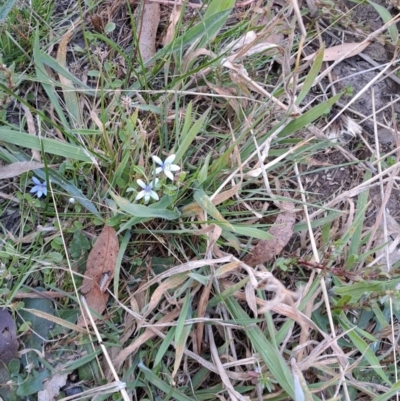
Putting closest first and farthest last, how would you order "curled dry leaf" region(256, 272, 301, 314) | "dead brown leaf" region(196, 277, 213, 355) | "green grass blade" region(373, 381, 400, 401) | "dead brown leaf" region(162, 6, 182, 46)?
"curled dry leaf" region(256, 272, 301, 314) → "green grass blade" region(373, 381, 400, 401) → "dead brown leaf" region(196, 277, 213, 355) → "dead brown leaf" region(162, 6, 182, 46)

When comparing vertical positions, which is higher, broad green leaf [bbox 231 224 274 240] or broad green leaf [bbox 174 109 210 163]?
broad green leaf [bbox 174 109 210 163]

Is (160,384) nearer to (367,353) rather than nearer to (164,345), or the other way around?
(164,345)

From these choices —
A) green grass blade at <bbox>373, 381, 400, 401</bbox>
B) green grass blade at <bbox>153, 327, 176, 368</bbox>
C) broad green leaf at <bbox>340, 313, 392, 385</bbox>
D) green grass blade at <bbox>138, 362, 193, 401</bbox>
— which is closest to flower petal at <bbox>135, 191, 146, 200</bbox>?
green grass blade at <bbox>153, 327, 176, 368</bbox>

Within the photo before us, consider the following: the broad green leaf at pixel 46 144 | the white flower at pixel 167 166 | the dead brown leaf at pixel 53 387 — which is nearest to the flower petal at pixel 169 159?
the white flower at pixel 167 166

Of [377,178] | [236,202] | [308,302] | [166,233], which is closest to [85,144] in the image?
[166,233]

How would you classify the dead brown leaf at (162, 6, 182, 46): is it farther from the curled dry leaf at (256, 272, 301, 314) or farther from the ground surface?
the curled dry leaf at (256, 272, 301, 314)
